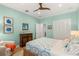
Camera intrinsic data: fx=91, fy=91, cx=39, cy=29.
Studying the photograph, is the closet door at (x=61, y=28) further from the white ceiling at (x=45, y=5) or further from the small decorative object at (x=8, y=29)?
the small decorative object at (x=8, y=29)

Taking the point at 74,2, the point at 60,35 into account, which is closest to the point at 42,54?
the point at 60,35

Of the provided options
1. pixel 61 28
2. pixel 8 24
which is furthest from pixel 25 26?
pixel 61 28

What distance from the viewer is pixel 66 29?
1393mm

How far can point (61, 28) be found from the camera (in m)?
1.44

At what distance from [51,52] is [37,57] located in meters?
0.22

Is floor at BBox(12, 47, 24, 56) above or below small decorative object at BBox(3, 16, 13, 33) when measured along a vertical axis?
below

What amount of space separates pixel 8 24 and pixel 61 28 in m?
0.83

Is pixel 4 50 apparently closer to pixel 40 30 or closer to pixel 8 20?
pixel 8 20

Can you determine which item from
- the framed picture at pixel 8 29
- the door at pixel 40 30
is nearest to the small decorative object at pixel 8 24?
the framed picture at pixel 8 29

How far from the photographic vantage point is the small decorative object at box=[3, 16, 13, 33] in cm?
138

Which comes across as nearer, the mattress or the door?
the mattress

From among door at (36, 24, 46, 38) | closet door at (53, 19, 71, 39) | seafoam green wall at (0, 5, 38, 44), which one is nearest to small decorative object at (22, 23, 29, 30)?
seafoam green wall at (0, 5, 38, 44)

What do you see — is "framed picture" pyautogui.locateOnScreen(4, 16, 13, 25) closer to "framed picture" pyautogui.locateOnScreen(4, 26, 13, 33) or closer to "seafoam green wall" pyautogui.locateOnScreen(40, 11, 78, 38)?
"framed picture" pyautogui.locateOnScreen(4, 26, 13, 33)

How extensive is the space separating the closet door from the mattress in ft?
0.31
